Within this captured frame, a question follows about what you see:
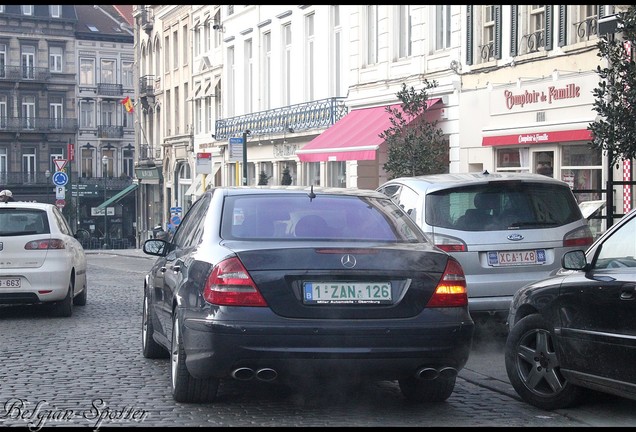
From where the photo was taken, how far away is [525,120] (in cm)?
2417

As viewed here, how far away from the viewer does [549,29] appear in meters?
23.3

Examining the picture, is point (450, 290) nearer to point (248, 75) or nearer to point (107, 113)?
point (248, 75)

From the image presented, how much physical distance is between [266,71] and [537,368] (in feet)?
116

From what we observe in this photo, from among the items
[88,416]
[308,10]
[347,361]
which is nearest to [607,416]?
[347,361]

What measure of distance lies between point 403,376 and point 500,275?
383cm

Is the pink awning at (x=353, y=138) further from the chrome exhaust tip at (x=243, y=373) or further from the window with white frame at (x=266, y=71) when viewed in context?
the chrome exhaust tip at (x=243, y=373)

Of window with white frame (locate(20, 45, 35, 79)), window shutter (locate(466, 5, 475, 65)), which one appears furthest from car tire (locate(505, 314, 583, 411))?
window with white frame (locate(20, 45, 35, 79))

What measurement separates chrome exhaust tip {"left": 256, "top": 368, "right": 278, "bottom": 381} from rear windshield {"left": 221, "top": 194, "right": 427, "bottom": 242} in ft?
3.07

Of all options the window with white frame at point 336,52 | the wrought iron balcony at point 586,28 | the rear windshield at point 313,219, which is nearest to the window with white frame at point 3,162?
the window with white frame at point 336,52

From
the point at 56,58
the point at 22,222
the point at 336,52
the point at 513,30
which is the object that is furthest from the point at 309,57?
the point at 56,58

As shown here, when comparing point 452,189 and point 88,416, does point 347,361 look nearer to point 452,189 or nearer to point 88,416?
point 88,416

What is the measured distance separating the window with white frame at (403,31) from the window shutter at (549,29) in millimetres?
6989

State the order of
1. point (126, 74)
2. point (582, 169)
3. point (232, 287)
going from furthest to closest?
1. point (126, 74)
2. point (582, 169)
3. point (232, 287)

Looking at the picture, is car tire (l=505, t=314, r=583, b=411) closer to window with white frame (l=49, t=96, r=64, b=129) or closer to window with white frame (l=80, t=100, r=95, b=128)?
window with white frame (l=49, t=96, r=64, b=129)
